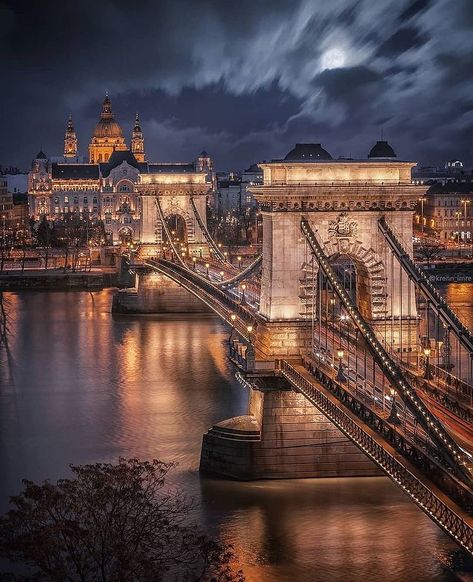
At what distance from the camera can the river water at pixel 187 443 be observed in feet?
84.1

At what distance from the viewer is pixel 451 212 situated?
12488 cm

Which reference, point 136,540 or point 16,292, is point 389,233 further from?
point 16,292

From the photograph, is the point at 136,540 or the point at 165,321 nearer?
the point at 136,540

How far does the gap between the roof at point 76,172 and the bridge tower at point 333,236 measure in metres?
111

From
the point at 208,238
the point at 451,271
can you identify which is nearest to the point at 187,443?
the point at 208,238

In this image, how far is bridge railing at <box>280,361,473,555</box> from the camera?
62.6 feet

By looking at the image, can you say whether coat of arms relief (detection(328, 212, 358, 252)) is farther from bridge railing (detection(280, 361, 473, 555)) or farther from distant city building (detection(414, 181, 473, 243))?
distant city building (detection(414, 181, 473, 243))

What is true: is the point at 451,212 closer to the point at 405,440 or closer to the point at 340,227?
the point at 340,227

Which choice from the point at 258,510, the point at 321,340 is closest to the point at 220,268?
the point at 321,340

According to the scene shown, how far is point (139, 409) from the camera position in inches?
1608

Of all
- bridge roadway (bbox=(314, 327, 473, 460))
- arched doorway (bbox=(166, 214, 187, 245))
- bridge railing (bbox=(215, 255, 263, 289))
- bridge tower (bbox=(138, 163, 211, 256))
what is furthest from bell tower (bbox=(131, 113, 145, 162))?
bridge roadway (bbox=(314, 327, 473, 460))

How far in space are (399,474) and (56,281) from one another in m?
70.4

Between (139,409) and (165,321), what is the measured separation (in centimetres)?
2732

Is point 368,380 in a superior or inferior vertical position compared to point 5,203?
inferior
